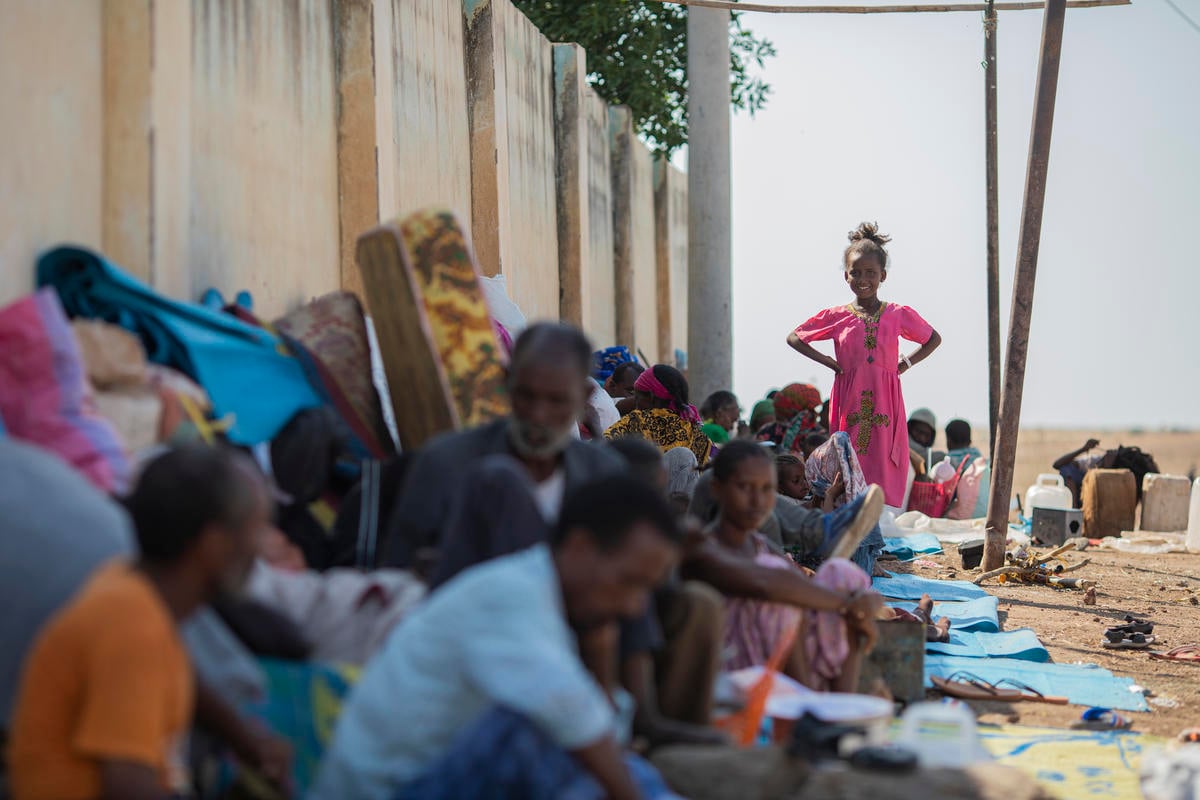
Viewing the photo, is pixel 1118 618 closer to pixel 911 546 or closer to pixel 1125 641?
pixel 1125 641

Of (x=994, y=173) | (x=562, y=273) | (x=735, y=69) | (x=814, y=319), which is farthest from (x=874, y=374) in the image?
(x=735, y=69)

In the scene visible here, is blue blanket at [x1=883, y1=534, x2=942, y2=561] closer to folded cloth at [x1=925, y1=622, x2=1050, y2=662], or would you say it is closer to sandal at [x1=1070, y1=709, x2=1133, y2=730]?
folded cloth at [x1=925, y1=622, x2=1050, y2=662]

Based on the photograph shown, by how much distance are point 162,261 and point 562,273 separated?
8133 mm

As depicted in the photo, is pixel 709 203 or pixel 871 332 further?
pixel 709 203

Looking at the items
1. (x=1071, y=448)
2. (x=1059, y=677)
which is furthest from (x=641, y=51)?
(x=1071, y=448)

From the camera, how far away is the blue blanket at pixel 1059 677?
6.01 metres

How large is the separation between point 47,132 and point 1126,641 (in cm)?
591

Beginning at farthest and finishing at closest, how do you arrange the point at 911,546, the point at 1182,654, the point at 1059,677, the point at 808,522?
the point at 911,546 → the point at 1182,654 → the point at 1059,677 → the point at 808,522

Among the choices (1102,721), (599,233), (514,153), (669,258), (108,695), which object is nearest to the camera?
(108,695)

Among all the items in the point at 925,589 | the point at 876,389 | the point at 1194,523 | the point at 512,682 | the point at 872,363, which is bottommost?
the point at 1194,523

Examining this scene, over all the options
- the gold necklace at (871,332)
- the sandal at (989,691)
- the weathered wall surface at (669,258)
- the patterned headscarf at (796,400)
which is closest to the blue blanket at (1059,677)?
the sandal at (989,691)

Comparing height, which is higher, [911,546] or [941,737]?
[941,737]

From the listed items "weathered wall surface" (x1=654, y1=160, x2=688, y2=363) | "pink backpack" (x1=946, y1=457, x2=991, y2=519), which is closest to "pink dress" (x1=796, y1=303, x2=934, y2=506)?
"pink backpack" (x1=946, y1=457, x2=991, y2=519)

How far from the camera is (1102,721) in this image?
5.55 meters
